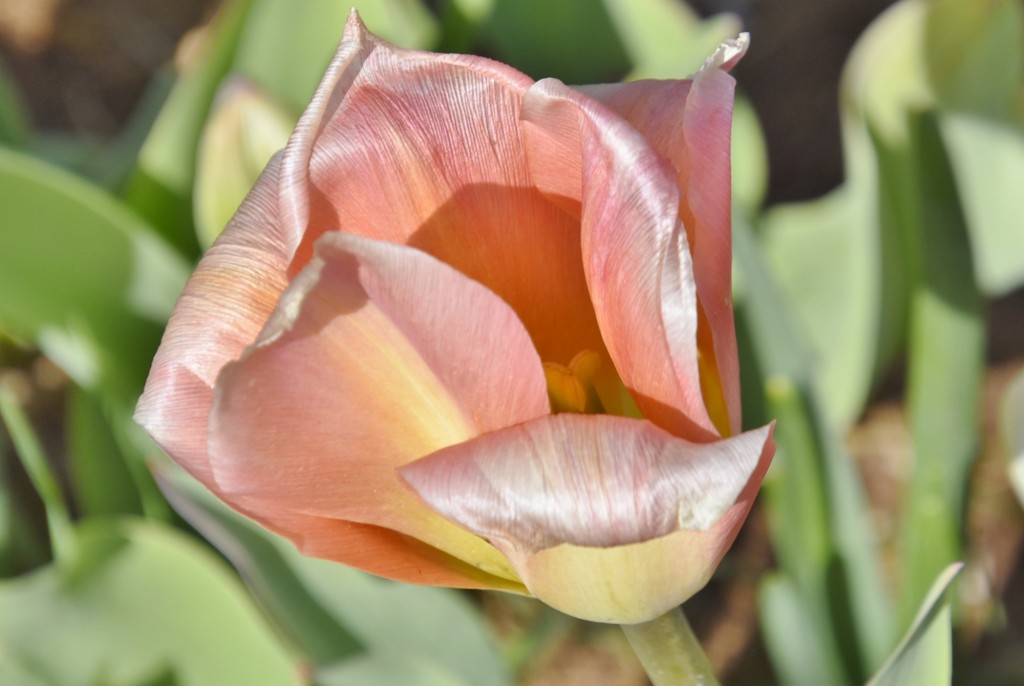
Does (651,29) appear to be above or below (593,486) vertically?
above

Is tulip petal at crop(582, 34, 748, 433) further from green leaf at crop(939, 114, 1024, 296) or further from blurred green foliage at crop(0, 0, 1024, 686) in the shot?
green leaf at crop(939, 114, 1024, 296)

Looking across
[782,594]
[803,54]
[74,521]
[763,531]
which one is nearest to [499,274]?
[782,594]

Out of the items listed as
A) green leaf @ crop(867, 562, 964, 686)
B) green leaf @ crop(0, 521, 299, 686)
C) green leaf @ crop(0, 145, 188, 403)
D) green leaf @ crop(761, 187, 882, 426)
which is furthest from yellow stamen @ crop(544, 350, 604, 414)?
green leaf @ crop(761, 187, 882, 426)

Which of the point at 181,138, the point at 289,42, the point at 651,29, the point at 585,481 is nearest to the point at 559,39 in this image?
the point at 651,29

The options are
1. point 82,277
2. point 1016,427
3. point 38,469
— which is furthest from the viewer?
point 82,277

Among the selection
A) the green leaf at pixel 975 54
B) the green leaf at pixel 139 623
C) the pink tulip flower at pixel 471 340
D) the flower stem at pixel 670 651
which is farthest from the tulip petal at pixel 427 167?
the green leaf at pixel 975 54

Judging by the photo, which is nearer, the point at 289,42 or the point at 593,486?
the point at 593,486

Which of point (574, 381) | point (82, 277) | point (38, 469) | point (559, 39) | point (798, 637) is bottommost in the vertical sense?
point (798, 637)

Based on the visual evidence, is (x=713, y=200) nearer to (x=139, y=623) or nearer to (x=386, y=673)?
(x=386, y=673)
